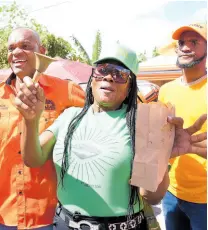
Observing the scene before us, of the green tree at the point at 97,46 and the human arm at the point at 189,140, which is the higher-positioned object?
the green tree at the point at 97,46

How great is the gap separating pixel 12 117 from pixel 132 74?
0.89m

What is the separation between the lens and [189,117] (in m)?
2.38

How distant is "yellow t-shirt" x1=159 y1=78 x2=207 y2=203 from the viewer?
236 cm

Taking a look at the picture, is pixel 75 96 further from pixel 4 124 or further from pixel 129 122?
pixel 129 122

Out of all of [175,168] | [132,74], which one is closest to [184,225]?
[175,168]

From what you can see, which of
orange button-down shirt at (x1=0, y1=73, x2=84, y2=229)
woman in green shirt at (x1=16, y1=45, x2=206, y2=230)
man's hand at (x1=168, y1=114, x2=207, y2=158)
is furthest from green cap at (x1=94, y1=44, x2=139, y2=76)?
orange button-down shirt at (x1=0, y1=73, x2=84, y2=229)

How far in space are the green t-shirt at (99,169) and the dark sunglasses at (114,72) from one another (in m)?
0.22

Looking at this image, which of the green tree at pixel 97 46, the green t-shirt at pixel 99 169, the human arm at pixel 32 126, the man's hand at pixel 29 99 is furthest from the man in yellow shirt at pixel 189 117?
the green tree at pixel 97 46

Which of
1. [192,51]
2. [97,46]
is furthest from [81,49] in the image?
[192,51]

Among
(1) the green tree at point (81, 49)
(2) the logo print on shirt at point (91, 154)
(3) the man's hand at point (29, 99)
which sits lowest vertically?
(2) the logo print on shirt at point (91, 154)

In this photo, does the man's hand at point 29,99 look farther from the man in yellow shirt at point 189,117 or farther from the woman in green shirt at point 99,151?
the man in yellow shirt at point 189,117

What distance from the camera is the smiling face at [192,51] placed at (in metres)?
2.50

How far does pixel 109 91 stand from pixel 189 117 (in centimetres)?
78

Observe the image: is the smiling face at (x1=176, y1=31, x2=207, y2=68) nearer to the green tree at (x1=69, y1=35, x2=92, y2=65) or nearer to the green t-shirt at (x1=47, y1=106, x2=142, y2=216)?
the green t-shirt at (x1=47, y1=106, x2=142, y2=216)
